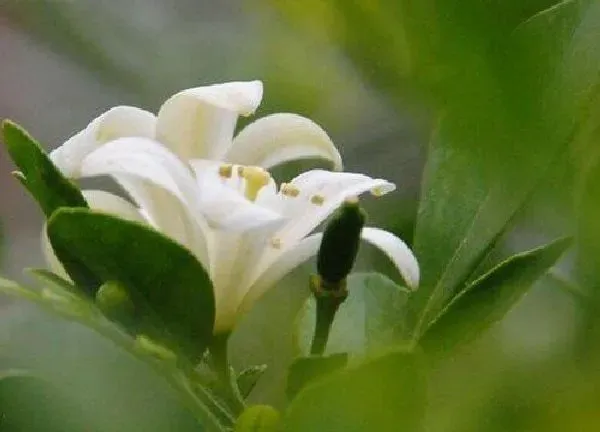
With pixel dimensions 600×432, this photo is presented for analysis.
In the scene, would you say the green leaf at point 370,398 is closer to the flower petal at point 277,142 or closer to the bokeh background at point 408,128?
the bokeh background at point 408,128

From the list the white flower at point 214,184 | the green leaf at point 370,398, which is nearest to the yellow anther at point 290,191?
the white flower at point 214,184

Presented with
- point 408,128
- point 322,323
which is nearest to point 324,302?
point 322,323

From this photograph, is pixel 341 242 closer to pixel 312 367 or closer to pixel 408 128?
pixel 312 367

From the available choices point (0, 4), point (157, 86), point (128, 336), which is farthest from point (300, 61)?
point (0, 4)

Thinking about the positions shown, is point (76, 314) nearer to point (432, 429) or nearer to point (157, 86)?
point (432, 429)

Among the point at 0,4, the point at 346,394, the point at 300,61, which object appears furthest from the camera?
the point at 0,4

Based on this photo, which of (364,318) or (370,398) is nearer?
(370,398)
